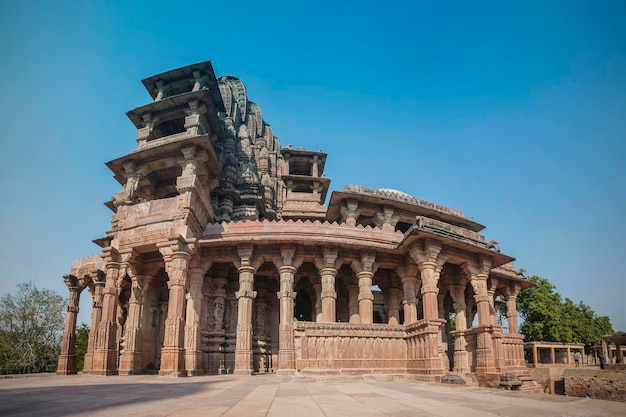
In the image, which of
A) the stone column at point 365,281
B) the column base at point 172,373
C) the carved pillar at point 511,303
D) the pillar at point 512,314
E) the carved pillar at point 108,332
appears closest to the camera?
the column base at point 172,373

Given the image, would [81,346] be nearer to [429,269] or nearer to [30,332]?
[30,332]

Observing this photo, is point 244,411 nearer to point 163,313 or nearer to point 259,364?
point 259,364

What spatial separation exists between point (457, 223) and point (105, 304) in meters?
22.2

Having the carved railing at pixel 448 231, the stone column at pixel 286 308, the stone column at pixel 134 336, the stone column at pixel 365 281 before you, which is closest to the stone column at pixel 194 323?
the stone column at pixel 134 336

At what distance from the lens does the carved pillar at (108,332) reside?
17.1 meters

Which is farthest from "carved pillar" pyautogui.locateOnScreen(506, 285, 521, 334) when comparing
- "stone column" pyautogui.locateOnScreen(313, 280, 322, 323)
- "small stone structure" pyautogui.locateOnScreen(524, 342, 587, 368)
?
"small stone structure" pyautogui.locateOnScreen(524, 342, 587, 368)

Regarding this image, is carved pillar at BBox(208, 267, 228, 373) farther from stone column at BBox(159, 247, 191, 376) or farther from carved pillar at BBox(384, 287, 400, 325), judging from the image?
carved pillar at BBox(384, 287, 400, 325)

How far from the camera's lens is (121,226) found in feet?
61.8

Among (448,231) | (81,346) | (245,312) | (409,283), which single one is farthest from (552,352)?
(81,346)

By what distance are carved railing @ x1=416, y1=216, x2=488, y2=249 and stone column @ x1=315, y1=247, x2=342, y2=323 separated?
4142 mm

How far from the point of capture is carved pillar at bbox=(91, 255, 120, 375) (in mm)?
17117

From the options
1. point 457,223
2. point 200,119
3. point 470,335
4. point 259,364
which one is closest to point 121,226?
point 200,119

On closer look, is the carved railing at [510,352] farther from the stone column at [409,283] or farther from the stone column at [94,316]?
→ the stone column at [94,316]

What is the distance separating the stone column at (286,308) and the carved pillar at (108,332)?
284 inches
